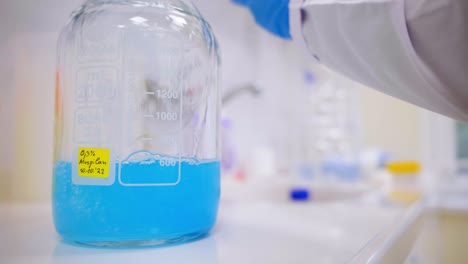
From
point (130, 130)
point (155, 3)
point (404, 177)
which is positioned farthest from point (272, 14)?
point (404, 177)

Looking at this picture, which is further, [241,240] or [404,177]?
[404,177]

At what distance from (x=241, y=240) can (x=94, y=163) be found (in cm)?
19

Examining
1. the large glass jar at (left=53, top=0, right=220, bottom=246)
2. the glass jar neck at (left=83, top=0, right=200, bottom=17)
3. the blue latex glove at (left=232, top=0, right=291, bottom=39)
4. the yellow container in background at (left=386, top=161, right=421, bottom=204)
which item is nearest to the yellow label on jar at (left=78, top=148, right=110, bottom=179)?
the large glass jar at (left=53, top=0, right=220, bottom=246)

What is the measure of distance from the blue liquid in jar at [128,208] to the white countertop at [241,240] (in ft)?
0.06

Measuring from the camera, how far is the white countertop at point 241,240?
36 cm

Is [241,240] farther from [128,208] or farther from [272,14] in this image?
[272,14]

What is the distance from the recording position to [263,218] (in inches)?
23.6

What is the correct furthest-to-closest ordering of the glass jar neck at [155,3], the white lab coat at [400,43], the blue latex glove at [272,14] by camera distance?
the blue latex glove at [272,14] → the glass jar neck at [155,3] → the white lab coat at [400,43]

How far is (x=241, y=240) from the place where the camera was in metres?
0.44

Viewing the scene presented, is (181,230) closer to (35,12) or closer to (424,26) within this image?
(424,26)

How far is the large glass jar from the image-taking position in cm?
38

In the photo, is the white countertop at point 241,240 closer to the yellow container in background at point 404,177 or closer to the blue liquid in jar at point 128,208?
the blue liquid in jar at point 128,208

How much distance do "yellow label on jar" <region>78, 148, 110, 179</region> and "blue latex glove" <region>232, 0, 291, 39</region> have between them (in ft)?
1.27

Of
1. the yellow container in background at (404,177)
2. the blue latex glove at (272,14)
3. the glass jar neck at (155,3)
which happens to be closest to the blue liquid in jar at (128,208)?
the glass jar neck at (155,3)
